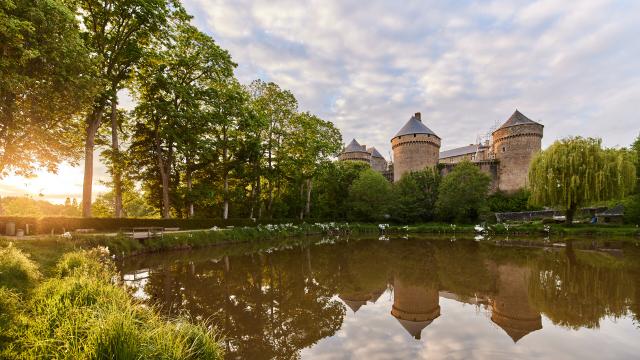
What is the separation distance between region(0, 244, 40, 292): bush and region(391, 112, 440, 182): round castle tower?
43791 millimetres

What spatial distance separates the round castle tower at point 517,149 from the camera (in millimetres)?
43812

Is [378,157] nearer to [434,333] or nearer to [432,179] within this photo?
[432,179]

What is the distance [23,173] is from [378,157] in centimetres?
5945

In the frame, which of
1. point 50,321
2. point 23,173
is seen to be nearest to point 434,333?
point 50,321

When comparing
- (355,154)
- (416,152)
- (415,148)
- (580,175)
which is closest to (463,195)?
(580,175)

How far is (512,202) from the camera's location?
41000 mm

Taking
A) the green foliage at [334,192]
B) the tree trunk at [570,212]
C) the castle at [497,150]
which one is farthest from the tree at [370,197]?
the tree trunk at [570,212]

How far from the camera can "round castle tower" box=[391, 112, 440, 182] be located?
4709 cm

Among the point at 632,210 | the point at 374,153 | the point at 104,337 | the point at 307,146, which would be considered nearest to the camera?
the point at 104,337

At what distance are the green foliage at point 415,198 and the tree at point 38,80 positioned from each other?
3225cm

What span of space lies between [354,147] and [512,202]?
2775cm

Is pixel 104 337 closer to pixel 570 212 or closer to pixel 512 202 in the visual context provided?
pixel 570 212

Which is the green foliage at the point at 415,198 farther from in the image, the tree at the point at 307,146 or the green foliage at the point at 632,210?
the green foliage at the point at 632,210

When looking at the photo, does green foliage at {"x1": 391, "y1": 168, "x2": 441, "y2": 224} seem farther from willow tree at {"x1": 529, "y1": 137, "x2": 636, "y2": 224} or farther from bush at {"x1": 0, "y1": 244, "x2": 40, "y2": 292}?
bush at {"x1": 0, "y1": 244, "x2": 40, "y2": 292}
